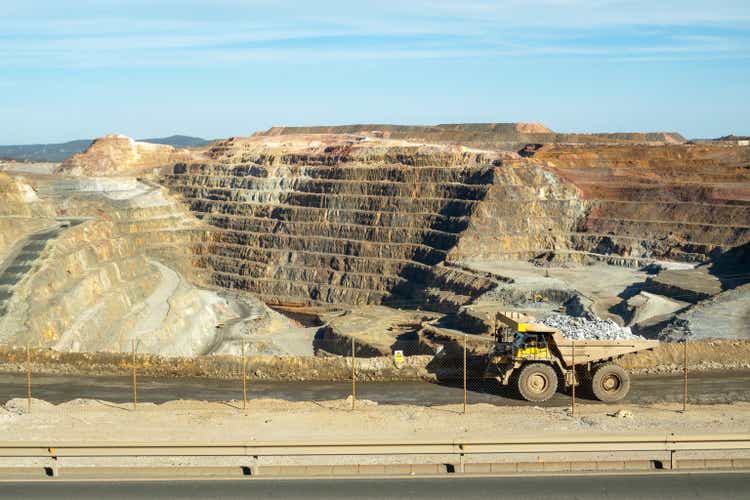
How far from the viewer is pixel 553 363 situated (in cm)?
2638

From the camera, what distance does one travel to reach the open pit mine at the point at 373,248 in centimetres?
5319

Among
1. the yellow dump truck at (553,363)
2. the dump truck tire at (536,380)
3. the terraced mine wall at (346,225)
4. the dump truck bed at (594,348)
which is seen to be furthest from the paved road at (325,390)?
the terraced mine wall at (346,225)

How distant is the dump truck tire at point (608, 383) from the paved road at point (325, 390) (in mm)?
623

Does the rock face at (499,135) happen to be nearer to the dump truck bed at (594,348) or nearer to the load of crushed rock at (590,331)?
the load of crushed rock at (590,331)

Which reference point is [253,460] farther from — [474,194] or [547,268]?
[474,194]

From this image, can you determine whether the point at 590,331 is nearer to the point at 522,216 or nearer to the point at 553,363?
the point at 553,363

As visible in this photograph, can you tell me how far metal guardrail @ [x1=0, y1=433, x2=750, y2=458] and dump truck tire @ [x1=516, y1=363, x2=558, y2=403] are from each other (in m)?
6.52

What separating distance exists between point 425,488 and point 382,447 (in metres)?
2.23

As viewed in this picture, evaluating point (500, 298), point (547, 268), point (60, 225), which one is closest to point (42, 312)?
point (60, 225)

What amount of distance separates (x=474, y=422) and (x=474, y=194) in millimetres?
61335

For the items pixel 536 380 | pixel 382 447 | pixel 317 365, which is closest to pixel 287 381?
pixel 317 365

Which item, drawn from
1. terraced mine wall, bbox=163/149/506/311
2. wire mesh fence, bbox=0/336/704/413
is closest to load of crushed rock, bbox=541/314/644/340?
wire mesh fence, bbox=0/336/704/413

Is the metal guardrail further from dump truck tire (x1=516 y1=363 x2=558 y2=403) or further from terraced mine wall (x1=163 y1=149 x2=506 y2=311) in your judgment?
terraced mine wall (x1=163 y1=149 x2=506 y2=311)

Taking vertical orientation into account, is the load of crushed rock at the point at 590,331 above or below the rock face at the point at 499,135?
below
